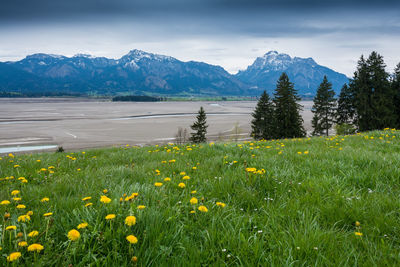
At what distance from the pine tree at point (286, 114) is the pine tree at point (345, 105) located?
436 inches

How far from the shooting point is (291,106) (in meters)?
40.1

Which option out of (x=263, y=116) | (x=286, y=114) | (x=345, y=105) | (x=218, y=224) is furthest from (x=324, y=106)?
(x=218, y=224)

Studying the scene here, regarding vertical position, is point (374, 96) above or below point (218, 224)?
above

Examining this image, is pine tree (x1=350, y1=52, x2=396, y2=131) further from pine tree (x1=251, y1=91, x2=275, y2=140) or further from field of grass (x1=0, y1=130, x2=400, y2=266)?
field of grass (x1=0, y1=130, x2=400, y2=266)

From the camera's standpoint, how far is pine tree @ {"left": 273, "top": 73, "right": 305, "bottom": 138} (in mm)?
39562

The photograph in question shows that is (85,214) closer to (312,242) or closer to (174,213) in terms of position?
(174,213)

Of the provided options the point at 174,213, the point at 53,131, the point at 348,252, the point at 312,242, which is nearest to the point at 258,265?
the point at 312,242

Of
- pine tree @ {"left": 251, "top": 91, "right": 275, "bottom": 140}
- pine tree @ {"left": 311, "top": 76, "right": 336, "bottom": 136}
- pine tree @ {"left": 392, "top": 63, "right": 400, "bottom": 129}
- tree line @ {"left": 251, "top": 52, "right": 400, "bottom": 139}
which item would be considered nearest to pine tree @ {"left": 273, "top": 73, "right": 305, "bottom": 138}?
tree line @ {"left": 251, "top": 52, "right": 400, "bottom": 139}

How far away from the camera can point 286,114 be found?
40.0 metres

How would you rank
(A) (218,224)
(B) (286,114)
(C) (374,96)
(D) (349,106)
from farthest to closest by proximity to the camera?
(D) (349,106), (B) (286,114), (C) (374,96), (A) (218,224)

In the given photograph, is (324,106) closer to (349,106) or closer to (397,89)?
(349,106)

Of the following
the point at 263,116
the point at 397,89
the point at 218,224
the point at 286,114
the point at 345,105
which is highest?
the point at 397,89

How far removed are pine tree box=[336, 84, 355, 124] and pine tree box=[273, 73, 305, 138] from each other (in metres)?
11.1

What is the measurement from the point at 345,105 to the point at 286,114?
48.0 feet
